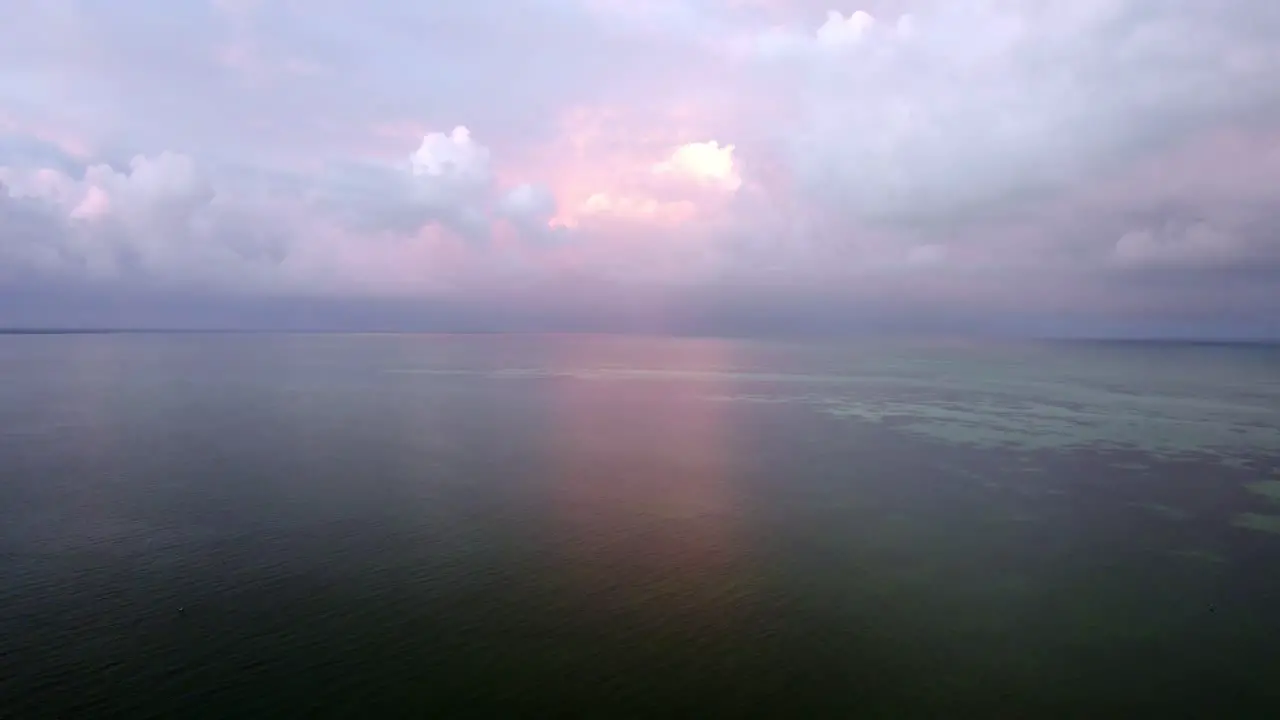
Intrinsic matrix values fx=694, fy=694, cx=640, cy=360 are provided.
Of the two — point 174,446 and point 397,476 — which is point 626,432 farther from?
point 174,446

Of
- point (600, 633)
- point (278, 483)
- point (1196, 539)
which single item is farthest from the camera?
point (278, 483)

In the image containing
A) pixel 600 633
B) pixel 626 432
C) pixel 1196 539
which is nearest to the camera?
pixel 600 633

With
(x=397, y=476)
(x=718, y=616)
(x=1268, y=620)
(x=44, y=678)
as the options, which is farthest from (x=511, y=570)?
(x=1268, y=620)

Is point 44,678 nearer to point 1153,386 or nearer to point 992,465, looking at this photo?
point 992,465

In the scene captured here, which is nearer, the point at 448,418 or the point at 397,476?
the point at 397,476

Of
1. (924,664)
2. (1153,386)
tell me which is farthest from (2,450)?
(1153,386)

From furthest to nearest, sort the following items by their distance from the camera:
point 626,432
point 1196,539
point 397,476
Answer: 1. point 626,432
2. point 397,476
3. point 1196,539
